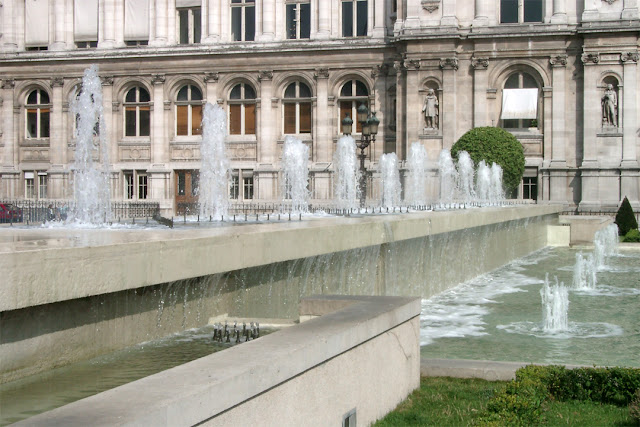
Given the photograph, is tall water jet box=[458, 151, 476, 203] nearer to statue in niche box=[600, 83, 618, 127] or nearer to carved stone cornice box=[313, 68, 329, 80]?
statue in niche box=[600, 83, 618, 127]

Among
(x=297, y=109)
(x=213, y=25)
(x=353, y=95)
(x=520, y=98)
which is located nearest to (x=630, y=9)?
(x=520, y=98)

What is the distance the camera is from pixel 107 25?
175ft

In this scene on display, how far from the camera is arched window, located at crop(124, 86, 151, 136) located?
53.2 metres

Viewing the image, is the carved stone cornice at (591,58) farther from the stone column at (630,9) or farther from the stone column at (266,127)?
the stone column at (266,127)

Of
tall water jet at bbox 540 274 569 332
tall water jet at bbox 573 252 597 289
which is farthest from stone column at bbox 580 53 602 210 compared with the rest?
tall water jet at bbox 540 274 569 332

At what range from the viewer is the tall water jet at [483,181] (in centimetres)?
4369

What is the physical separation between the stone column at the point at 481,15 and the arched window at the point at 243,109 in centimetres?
1291

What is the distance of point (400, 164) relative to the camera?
4744cm

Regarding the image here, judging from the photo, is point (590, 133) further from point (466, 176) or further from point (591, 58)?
point (466, 176)

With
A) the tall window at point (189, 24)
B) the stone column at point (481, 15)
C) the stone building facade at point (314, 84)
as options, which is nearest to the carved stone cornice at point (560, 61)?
the stone building facade at point (314, 84)

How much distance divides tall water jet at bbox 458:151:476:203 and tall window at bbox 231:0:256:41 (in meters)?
15.1

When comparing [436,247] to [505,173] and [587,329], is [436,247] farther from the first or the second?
[505,173]

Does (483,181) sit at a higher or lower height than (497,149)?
lower

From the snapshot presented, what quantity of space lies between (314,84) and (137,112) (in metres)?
10.6
